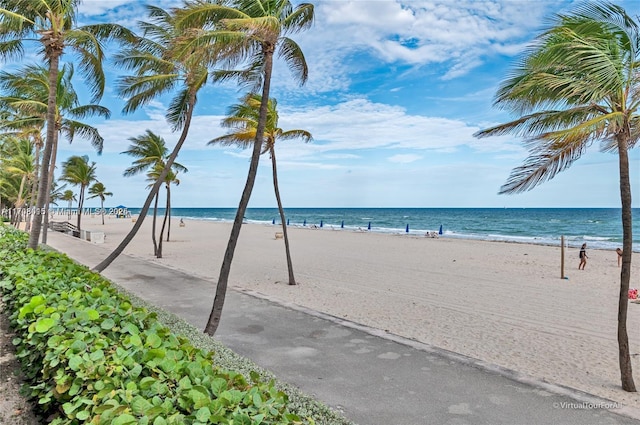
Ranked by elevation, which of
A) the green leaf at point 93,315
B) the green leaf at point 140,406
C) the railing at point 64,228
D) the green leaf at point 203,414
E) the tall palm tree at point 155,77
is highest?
the tall palm tree at point 155,77

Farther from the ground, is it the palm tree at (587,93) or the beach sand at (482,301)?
the palm tree at (587,93)

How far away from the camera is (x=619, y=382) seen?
4.84 metres

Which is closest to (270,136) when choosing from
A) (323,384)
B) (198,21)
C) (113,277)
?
(198,21)

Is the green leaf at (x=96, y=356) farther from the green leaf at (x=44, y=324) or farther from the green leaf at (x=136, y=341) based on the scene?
the green leaf at (x=44, y=324)

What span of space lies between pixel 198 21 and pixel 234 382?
518 cm

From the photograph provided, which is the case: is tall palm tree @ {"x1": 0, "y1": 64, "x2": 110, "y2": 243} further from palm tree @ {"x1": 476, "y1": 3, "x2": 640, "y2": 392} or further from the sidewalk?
palm tree @ {"x1": 476, "y1": 3, "x2": 640, "y2": 392}

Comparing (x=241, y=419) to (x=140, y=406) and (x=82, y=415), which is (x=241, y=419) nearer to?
(x=140, y=406)

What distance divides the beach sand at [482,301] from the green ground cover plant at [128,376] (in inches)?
175

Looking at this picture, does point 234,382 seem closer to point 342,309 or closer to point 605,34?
point 605,34

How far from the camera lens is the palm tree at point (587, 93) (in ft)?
13.8

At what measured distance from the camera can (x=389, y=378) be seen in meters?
4.49

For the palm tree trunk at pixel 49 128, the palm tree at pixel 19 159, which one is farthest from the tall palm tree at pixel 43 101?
the palm tree at pixel 19 159

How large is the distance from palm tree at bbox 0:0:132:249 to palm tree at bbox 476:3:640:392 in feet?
28.7

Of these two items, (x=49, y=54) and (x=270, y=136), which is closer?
(x=49, y=54)
